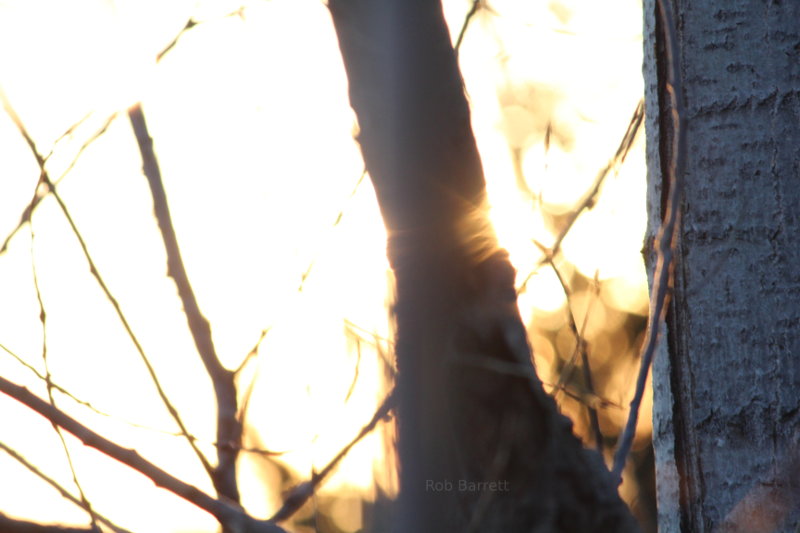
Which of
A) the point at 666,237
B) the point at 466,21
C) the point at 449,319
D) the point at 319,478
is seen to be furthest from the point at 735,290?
the point at 466,21

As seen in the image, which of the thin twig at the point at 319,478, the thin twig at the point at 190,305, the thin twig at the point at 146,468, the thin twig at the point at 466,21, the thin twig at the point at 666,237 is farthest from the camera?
the thin twig at the point at 190,305

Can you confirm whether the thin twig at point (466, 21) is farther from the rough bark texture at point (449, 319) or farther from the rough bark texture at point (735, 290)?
the rough bark texture at point (735, 290)

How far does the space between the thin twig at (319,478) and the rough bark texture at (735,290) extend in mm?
368

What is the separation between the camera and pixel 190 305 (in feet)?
5.32

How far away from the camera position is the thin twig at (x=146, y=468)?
0.63 meters

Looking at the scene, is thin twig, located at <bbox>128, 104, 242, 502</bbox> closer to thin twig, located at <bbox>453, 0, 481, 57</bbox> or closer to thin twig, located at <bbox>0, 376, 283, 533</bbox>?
thin twig, located at <bbox>453, 0, 481, 57</bbox>

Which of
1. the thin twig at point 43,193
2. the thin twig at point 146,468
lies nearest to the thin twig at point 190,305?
the thin twig at point 43,193

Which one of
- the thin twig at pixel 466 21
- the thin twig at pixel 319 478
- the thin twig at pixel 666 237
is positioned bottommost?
the thin twig at pixel 319 478

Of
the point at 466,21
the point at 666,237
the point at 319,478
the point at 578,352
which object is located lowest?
the point at 319,478

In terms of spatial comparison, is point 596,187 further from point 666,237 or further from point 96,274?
point 96,274

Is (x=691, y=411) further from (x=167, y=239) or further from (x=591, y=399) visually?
(x=167, y=239)

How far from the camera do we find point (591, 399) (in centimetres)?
129

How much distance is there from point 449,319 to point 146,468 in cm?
51

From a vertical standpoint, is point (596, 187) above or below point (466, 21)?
below
